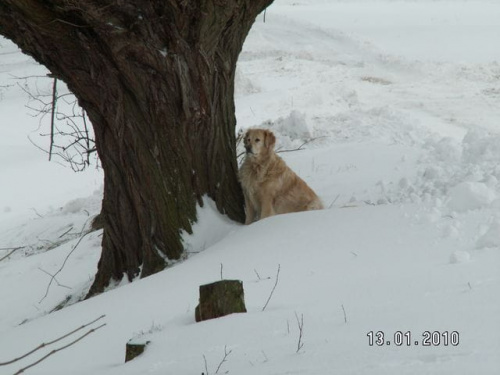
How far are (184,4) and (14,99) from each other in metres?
15.1

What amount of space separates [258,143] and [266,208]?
75cm

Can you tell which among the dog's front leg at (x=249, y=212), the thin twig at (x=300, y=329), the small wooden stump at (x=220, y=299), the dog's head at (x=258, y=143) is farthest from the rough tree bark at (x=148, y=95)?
the thin twig at (x=300, y=329)

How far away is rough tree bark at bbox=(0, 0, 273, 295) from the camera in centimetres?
604

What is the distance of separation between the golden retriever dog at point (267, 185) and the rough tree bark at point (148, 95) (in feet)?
1.08

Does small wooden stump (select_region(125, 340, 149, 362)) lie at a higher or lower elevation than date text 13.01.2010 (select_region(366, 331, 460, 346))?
lower

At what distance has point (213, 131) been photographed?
6.99m

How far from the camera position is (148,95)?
6.44 meters

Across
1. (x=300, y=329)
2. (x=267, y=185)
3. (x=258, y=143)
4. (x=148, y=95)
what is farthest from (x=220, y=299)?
(x=258, y=143)

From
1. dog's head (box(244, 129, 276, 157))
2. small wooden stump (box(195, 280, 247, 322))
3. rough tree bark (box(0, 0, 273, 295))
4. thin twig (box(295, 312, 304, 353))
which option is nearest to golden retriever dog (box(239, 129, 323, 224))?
dog's head (box(244, 129, 276, 157))

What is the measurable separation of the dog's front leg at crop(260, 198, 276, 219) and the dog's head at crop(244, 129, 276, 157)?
0.53 metres

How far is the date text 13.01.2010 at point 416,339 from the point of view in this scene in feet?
11.0

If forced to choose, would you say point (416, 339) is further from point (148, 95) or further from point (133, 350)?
point (148, 95)

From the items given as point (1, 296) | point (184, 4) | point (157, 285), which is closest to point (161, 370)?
point (157, 285)

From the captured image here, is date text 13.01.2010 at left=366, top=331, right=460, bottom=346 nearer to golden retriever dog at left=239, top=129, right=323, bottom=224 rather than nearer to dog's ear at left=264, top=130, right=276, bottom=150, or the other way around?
golden retriever dog at left=239, top=129, right=323, bottom=224
